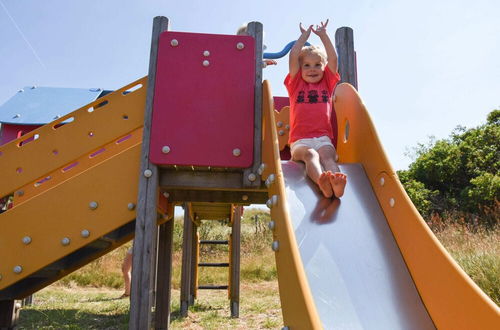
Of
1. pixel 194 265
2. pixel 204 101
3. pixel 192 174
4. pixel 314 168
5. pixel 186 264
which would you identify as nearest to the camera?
pixel 314 168

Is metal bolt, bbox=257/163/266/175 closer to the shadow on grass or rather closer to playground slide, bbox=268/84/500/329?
playground slide, bbox=268/84/500/329

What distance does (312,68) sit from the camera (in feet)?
11.5

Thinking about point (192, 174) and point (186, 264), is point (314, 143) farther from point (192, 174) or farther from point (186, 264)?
point (186, 264)

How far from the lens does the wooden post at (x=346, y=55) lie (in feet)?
12.5

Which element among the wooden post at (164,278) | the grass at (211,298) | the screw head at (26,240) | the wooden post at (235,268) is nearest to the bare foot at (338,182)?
the screw head at (26,240)

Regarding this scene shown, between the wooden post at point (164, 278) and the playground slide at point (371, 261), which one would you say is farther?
the wooden post at point (164, 278)

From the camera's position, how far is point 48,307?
20.5 feet

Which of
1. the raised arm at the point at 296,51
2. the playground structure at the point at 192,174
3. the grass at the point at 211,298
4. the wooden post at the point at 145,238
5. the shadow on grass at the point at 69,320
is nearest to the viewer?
the playground structure at the point at 192,174

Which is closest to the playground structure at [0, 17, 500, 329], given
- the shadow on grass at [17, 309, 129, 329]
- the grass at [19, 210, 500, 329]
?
the shadow on grass at [17, 309, 129, 329]

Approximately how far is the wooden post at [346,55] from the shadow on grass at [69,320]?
3.65 metres

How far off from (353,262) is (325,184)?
577mm

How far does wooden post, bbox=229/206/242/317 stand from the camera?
18.9 ft

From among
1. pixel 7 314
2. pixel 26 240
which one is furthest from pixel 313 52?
pixel 7 314

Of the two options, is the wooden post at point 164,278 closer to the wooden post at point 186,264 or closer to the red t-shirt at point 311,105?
the wooden post at point 186,264
